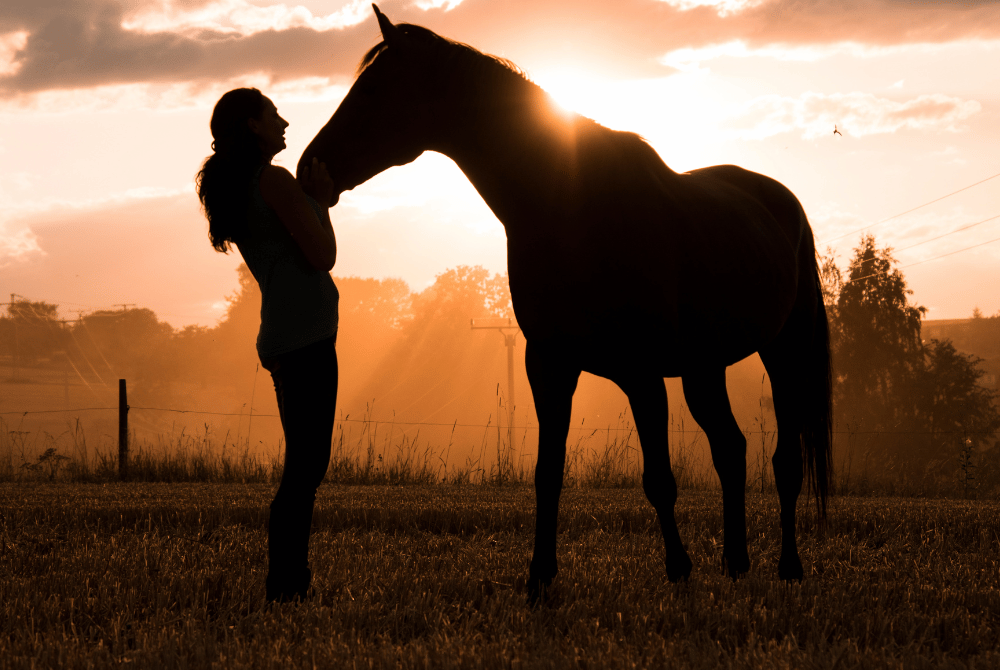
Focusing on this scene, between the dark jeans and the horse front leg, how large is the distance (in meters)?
0.92

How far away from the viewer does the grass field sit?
8.11ft

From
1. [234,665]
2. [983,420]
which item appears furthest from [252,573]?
[983,420]

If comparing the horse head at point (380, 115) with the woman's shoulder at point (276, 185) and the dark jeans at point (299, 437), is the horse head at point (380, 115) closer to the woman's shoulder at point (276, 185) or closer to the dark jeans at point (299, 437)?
the woman's shoulder at point (276, 185)

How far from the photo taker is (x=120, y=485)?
9.21 meters

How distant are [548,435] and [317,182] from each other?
1.51m

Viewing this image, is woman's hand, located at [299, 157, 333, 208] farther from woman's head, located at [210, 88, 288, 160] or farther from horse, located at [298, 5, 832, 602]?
woman's head, located at [210, 88, 288, 160]

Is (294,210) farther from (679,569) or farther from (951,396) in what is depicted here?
(951,396)

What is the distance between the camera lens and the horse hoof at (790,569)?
4008mm

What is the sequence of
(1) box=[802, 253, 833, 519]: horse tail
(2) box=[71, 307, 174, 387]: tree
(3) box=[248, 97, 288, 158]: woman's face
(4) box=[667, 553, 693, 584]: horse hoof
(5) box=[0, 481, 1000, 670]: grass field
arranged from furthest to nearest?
(2) box=[71, 307, 174, 387]: tree
(1) box=[802, 253, 833, 519]: horse tail
(4) box=[667, 553, 693, 584]: horse hoof
(3) box=[248, 97, 288, 158]: woman's face
(5) box=[0, 481, 1000, 670]: grass field

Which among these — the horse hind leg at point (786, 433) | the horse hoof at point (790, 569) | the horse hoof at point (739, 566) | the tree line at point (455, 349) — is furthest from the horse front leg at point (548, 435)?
the tree line at point (455, 349)

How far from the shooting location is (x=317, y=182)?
3008 mm

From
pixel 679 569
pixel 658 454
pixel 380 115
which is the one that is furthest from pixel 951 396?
pixel 380 115

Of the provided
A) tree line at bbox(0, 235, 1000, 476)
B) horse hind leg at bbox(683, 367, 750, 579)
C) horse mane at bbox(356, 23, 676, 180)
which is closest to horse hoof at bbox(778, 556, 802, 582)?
horse hind leg at bbox(683, 367, 750, 579)

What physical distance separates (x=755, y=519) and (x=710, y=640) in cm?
337
